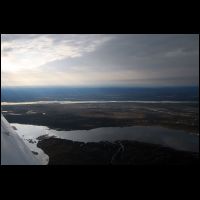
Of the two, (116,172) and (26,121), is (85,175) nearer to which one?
(116,172)

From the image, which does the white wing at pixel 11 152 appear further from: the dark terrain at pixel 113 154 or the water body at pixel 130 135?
the water body at pixel 130 135

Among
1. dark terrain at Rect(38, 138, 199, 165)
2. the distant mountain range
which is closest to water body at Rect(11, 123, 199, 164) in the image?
dark terrain at Rect(38, 138, 199, 165)

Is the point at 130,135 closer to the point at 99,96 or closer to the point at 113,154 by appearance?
the point at 113,154

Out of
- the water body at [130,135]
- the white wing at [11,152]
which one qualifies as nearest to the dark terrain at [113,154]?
the water body at [130,135]

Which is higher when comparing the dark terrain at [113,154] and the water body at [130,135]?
the water body at [130,135]

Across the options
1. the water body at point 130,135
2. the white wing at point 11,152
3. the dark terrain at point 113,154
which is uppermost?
the white wing at point 11,152

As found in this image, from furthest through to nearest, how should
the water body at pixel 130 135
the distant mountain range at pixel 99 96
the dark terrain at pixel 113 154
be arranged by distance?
the distant mountain range at pixel 99 96 < the water body at pixel 130 135 < the dark terrain at pixel 113 154
